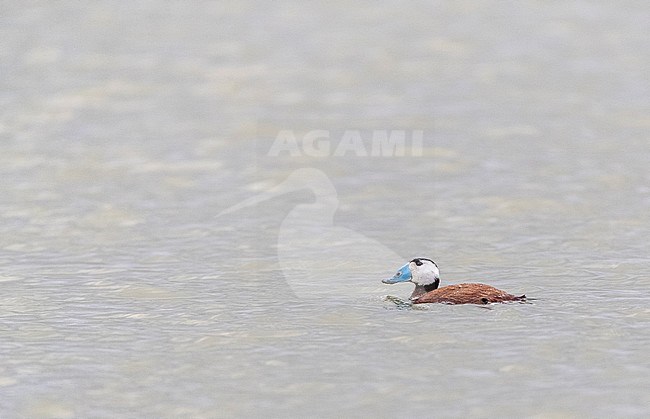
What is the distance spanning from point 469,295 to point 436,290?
0.52m

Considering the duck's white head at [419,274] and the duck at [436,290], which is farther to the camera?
the duck's white head at [419,274]

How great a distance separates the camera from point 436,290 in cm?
1552

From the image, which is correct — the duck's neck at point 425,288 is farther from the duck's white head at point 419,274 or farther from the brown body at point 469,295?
the brown body at point 469,295

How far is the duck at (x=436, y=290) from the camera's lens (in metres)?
15.1

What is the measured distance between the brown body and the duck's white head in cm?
42

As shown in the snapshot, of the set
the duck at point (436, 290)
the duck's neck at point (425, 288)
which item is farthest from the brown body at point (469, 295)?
the duck's neck at point (425, 288)

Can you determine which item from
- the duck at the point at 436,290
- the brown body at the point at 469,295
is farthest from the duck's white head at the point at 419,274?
the brown body at the point at 469,295

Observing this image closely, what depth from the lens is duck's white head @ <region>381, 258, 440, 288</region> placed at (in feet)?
52.2

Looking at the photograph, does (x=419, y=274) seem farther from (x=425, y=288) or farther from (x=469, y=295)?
(x=469, y=295)

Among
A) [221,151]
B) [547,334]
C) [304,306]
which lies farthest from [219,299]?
[221,151]

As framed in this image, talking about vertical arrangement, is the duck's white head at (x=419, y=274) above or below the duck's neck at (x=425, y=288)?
above

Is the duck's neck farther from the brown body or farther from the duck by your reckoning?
the brown body

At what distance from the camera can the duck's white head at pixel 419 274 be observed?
15914 mm

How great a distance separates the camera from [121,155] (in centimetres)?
2528
